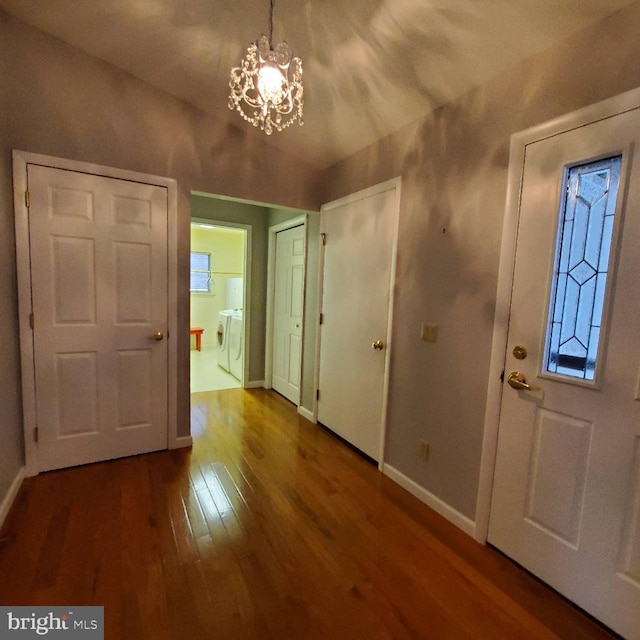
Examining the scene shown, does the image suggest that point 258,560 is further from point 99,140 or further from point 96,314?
point 99,140

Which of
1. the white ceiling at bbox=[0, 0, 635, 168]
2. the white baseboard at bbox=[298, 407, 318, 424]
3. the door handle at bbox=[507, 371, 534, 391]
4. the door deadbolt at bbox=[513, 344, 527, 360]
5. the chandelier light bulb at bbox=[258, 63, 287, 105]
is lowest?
the white baseboard at bbox=[298, 407, 318, 424]

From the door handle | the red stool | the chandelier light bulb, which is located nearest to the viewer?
the chandelier light bulb

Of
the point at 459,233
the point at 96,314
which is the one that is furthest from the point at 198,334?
the point at 459,233

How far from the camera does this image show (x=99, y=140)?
222 cm

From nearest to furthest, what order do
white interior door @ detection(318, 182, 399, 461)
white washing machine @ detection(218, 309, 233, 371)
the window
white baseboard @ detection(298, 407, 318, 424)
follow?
white interior door @ detection(318, 182, 399, 461) → white baseboard @ detection(298, 407, 318, 424) → white washing machine @ detection(218, 309, 233, 371) → the window

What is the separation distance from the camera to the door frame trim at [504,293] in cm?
149

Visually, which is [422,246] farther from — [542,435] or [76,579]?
[76,579]

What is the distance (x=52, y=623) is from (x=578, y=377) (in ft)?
7.53

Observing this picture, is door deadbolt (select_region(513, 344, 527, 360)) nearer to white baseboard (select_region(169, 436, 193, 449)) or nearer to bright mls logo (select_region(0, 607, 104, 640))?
bright mls logo (select_region(0, 607, 104, 640))

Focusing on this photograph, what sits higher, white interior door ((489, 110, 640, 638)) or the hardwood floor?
white interior door ((489, 110, 640, 638))

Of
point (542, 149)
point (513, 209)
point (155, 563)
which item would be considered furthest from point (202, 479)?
point (542, 149)

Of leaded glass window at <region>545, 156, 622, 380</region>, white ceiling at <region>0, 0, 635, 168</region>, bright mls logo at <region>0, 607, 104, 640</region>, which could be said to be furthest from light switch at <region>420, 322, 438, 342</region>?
bright mls logo at <region>0, 607, 104, 640</region>

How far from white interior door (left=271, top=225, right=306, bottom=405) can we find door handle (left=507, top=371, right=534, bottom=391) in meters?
2.16

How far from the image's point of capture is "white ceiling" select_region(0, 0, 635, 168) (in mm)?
1442
